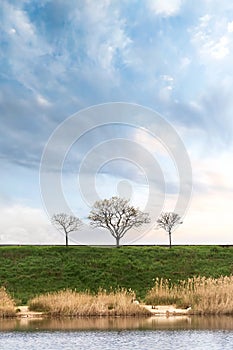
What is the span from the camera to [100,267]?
2040 inches

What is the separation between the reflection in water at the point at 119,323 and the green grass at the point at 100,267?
1241 centimetres

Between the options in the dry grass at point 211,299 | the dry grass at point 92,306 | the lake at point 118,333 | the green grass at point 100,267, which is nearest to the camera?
the lake at point 118,333

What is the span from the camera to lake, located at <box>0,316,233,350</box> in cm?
2164

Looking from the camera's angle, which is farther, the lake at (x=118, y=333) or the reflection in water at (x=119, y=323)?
the reflection in water at (x=119, y=323)

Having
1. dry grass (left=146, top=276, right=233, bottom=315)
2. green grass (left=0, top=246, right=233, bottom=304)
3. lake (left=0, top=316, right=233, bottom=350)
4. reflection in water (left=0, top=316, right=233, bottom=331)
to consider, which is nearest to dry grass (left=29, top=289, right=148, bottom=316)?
reflection in water (left=0, top=316, right=233, bottom=331)

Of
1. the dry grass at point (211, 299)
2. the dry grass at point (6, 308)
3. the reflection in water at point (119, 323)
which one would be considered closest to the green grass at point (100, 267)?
the dry grass at point (6, 308)

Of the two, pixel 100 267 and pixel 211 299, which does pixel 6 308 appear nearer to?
pixel 211 299

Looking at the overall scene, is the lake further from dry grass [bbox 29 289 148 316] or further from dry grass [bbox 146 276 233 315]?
dry grass [bbox 146 276 233 315]

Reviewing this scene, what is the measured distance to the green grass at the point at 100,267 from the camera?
47.4 meters

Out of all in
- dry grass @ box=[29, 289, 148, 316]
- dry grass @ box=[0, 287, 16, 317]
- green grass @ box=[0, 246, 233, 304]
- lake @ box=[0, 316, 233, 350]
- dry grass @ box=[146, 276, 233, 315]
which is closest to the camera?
lake @ box=[0, 316, 233, 350]

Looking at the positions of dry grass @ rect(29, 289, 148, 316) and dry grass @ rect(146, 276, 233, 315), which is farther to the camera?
dry grass @ rect(146, 276, 233, 315)

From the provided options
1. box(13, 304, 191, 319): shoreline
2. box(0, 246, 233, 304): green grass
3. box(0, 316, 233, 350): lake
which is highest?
box(0, 246, 233, 304): green grass

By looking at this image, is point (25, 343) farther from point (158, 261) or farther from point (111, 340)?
point (158, 261)

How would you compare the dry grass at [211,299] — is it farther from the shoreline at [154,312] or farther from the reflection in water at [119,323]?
the reflection in water at [119,323]
